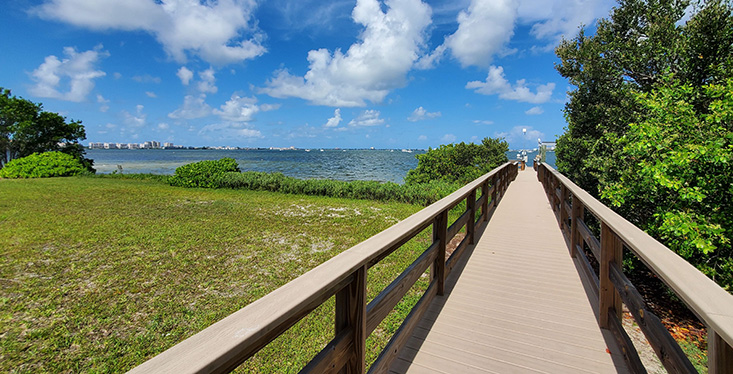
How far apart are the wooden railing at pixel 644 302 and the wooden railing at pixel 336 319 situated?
3.88 feet

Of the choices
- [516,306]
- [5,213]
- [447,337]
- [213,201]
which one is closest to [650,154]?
[516,306]

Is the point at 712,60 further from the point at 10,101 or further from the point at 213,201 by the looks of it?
the point at 10,101

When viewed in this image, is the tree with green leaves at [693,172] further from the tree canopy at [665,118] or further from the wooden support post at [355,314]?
the wooden support post at [355,314]

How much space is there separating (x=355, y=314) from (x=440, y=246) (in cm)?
177

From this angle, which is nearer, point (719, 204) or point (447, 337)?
point (447, 337)

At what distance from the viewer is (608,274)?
8.46ft

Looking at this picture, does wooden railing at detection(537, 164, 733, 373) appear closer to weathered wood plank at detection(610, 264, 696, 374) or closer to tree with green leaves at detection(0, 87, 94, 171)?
weathered wood plank at detection(610, 264, 696, 374)

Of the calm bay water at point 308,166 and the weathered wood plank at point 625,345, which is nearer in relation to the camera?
the weathered wood plank at point 625,345

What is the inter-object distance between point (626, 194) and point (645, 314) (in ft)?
14.6

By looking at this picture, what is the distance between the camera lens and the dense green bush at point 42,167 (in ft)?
59.1

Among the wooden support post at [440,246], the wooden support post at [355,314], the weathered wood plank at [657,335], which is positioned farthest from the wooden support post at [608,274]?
the wooden support post at [355,314]

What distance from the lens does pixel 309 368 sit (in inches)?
49.9

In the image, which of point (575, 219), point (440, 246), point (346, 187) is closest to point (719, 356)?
point (440, 246)

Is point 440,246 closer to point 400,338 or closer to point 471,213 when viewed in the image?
point 400,338
